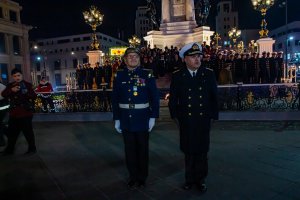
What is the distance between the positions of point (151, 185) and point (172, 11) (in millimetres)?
18550

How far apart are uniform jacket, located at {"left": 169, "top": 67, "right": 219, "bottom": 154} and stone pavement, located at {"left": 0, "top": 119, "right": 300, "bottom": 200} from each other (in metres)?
0.81

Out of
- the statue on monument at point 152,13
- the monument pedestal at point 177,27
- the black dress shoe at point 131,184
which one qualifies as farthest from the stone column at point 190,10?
the black dress shoe at point 131,184

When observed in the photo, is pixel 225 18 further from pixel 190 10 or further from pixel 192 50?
pixel 192 50

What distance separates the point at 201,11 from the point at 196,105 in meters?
18.9

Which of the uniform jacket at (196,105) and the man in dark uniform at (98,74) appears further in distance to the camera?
the man in dark uniform at (98,74)

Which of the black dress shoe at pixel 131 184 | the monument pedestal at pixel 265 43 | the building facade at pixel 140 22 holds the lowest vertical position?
the black dress shoe at pixel 131 184

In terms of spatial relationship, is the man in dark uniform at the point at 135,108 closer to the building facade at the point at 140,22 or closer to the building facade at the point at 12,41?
the building facade at the point at 12,41

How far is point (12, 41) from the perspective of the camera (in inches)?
2832

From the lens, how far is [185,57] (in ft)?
→ 15.2

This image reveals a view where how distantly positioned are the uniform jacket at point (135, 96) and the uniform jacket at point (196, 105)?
1.53 feet

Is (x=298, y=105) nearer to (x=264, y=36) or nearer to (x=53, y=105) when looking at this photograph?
(x=53, y=105)

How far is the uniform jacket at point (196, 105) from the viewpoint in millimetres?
4543

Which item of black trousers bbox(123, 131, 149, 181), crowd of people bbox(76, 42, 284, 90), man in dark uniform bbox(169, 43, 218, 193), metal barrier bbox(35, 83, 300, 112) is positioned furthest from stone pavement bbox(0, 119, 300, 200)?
crowd of people bbox(76, 42, 284, 90)

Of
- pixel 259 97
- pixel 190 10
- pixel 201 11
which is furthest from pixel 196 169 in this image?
pixel 201 11
